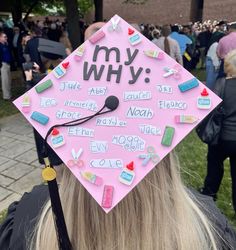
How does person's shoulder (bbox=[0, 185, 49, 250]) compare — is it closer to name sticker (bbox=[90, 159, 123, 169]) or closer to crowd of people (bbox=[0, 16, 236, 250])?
crowd of people (bbox=[0, 16, 236, 250])

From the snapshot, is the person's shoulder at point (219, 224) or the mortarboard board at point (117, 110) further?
the person's shoulder at point (219, 224)

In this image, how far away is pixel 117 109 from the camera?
1128mm

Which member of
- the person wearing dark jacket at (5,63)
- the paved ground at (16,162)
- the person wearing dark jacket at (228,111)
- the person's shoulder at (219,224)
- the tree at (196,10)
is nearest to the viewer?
the person's shoulder at (219,224)

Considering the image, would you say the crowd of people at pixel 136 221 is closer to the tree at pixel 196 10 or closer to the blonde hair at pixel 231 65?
the blonde hair at pixel 231 65

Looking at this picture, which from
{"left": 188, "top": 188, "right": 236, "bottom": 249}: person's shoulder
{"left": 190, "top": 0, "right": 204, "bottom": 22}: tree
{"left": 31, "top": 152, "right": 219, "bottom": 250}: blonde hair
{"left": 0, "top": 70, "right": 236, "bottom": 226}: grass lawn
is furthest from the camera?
{"left": 190, "top": 0, "right": 204, "bottom": 22}: tree

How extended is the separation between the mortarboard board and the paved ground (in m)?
2.86

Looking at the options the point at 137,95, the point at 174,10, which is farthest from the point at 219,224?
the point at 174,10

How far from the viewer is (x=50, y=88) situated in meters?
1.17

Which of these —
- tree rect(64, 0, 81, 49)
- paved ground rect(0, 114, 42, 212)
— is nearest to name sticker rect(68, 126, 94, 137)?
paved ground rect(0, 114, 42, 212)

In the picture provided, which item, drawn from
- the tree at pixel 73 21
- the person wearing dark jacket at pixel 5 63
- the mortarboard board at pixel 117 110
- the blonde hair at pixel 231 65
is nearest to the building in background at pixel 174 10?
the tree at pixel 73 21

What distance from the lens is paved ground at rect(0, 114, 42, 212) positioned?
4.06 metres

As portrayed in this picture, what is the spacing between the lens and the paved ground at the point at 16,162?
4.06m

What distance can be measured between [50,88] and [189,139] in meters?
4.76

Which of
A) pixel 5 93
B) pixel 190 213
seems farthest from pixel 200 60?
pixel 190 213
